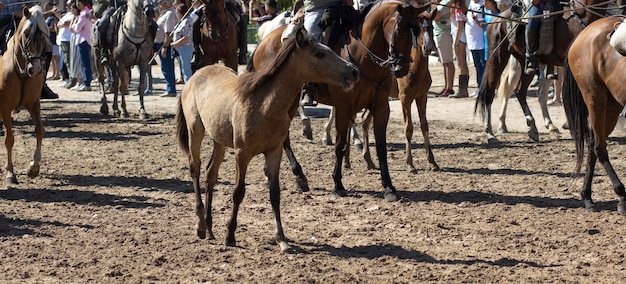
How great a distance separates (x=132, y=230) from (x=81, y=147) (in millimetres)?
5757

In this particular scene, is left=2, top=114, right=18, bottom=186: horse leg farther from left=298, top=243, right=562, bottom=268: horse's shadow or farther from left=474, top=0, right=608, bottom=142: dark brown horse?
left=474, top=0, right=608, bottom=142: dark brown horse

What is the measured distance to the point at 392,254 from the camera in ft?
25.5

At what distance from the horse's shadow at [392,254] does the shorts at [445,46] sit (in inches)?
472

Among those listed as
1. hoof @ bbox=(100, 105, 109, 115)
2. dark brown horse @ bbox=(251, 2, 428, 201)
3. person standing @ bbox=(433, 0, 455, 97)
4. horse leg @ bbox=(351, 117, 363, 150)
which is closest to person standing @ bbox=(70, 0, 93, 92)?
hoof @ bbox=(100, 105, 109, 115)

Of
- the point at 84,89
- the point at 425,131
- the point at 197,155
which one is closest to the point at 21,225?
the point at 197,155

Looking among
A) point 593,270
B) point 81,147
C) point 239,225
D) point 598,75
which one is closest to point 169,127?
point 81,147

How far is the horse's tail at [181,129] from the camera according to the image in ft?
28.2

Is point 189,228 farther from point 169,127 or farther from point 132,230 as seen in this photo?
point 169,127

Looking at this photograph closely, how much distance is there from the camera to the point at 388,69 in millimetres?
10188

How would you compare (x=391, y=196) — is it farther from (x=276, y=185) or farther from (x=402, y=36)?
(x=276, y=185)

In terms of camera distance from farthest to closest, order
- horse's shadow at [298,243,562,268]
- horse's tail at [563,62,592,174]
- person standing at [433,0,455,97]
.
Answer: person standing at [433,0,455,97]
horse's tail at [563,62,592,174]
horse's shadow at [298,243,562,268]

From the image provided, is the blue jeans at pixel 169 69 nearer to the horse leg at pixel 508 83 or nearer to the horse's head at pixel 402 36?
the horse leg at pixel 508 83

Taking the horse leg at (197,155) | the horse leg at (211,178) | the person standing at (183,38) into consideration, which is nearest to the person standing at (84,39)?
the person standing at (183,38)

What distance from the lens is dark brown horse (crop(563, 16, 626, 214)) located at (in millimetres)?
8875
